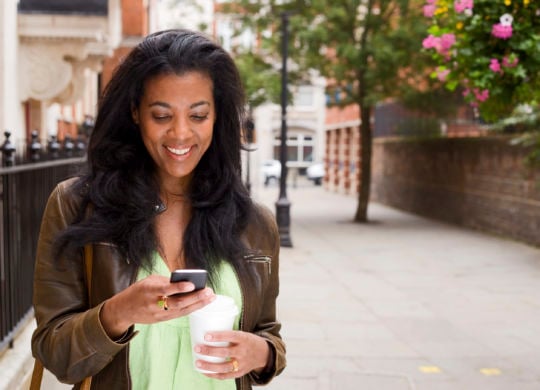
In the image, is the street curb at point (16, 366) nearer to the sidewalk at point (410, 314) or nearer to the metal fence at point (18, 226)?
the metal fence at point (18, 226)

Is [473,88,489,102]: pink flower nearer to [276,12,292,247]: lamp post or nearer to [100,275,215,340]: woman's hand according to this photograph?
[100,275,215,340]: woman's hand

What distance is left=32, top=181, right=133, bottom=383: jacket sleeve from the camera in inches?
70.5

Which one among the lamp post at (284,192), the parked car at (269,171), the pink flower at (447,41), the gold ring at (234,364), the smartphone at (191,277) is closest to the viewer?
the smartphone at (191,277)

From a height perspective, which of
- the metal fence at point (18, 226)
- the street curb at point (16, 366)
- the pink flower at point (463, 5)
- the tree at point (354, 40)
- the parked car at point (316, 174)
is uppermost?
the tree at point (354, 40)

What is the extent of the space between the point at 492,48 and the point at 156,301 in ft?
15.3

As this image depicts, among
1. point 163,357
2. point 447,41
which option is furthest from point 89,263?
point 447,41

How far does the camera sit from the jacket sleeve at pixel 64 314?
179 centimetres

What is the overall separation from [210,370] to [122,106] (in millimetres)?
729

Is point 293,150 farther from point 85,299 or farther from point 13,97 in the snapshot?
point 85,299

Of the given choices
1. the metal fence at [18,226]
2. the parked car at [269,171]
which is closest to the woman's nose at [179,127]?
the metal fence at [18,226]

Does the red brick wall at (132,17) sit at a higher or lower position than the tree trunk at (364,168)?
higher

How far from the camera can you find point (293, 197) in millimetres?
34031

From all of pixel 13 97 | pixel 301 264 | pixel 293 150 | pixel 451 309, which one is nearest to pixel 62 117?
pixel 301 264

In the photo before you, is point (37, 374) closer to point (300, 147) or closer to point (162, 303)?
point (162, 303)
